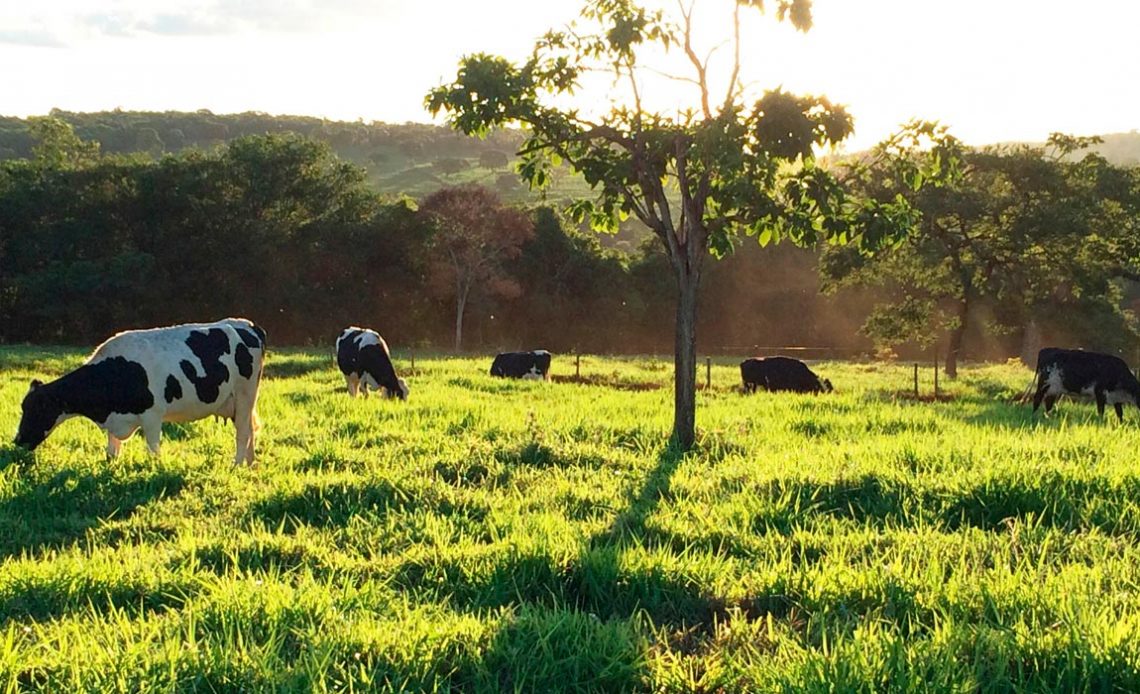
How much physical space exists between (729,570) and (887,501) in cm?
233

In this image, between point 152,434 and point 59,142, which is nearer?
point 152,434

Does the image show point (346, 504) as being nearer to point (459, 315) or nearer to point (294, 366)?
point (294, 366)

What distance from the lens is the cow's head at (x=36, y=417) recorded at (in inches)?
360

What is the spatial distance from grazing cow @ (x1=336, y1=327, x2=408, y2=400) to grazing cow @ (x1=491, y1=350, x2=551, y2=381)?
6756 millimetres

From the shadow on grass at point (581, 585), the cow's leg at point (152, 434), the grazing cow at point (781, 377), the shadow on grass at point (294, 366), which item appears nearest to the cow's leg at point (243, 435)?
the cow's leg at point (152, 434)

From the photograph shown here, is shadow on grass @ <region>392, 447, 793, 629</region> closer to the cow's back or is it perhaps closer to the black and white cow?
the black and white cow

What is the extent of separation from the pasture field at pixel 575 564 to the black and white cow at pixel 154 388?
438mm

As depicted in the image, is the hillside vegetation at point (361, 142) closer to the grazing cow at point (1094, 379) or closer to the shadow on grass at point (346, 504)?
the grazing cow at point (1094, 379)

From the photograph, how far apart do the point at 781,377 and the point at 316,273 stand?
2904 cm

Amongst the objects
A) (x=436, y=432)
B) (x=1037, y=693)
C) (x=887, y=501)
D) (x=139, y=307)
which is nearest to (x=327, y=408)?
(x=436, y=432)

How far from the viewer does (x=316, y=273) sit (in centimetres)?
4328

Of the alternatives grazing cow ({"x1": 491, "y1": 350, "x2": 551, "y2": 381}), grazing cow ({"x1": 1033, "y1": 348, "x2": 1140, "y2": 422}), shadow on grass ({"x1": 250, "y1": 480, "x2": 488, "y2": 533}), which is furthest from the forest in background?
shadow on grass ({"x1": 250, "y1": 480, "x2": 488, "y2": 533})

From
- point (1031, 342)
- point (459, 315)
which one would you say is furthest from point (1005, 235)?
point (459, 315)

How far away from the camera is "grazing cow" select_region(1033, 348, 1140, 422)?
15000 millimetres
